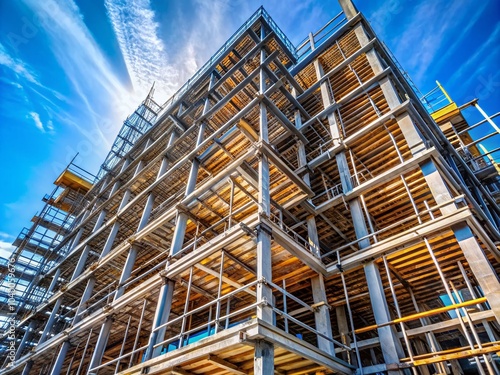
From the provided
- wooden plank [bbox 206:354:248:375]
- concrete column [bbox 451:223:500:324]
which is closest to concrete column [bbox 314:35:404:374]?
concrete column [bbox 451:223:500:324]

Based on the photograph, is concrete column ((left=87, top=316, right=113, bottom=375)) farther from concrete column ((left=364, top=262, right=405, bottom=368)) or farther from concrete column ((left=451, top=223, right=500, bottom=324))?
concrete column ((left=451, top=223, right=500, bottom=324))

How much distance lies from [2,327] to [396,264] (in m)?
34.3

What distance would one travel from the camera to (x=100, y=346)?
520 inches

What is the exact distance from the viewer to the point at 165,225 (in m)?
15.5

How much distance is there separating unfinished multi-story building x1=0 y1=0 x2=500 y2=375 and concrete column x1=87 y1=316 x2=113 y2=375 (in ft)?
0.28

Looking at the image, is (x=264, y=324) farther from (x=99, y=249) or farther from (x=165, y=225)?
(x=99, y=249)

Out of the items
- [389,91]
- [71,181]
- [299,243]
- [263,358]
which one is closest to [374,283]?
[299,243]

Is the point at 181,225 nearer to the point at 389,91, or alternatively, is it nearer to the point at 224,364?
the point at 224,364

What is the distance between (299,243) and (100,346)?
10245 mm

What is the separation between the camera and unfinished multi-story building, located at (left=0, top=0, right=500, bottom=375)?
28.8 ft

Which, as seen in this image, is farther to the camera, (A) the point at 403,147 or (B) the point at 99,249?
(B) the point at 99,249

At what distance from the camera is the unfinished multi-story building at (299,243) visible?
879 cm

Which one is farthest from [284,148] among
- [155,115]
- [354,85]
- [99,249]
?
[155,115]

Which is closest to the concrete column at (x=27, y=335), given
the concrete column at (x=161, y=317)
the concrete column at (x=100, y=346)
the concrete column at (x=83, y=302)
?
the concrete column at (x=83, y=302)
